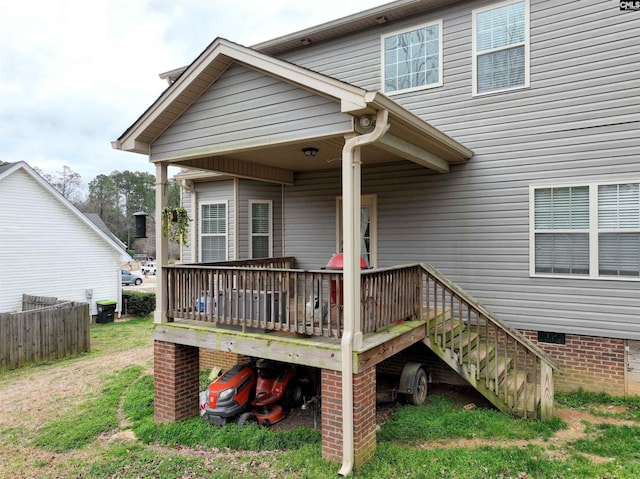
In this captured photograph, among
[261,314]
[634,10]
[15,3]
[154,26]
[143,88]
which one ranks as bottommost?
[261,314]

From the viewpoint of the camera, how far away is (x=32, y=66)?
34.8 metres

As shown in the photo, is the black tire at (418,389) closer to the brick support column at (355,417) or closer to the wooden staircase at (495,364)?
the wooden staircase at (495,364)

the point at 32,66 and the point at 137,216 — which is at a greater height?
the point at 32,66

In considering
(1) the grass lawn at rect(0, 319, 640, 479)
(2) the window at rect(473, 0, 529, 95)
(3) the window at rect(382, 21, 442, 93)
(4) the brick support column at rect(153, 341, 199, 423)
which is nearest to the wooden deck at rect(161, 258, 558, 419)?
(4) the brick support column at rect(153, 341, 199, 423)

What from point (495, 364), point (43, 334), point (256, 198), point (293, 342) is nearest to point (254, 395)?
point (293, 342)

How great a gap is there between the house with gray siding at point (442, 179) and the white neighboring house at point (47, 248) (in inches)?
407

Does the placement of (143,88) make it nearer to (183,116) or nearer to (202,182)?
(202,182)

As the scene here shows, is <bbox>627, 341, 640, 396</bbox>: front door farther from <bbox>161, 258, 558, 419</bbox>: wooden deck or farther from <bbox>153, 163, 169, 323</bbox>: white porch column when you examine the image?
<bbox>153, 163, 169, 323</bbox>: white porch column

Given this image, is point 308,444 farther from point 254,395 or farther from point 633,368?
point 633,368

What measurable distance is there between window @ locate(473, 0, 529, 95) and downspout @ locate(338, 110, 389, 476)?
12.9 feet

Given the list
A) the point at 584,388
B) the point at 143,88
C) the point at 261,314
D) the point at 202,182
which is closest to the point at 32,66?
the point at 143,88

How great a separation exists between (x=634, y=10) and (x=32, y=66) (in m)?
43.4

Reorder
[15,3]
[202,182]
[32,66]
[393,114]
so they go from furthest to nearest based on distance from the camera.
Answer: [32,66] → [15,3] → [202,182] → [393,114]

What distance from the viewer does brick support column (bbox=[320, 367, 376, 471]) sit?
14.6 feet
